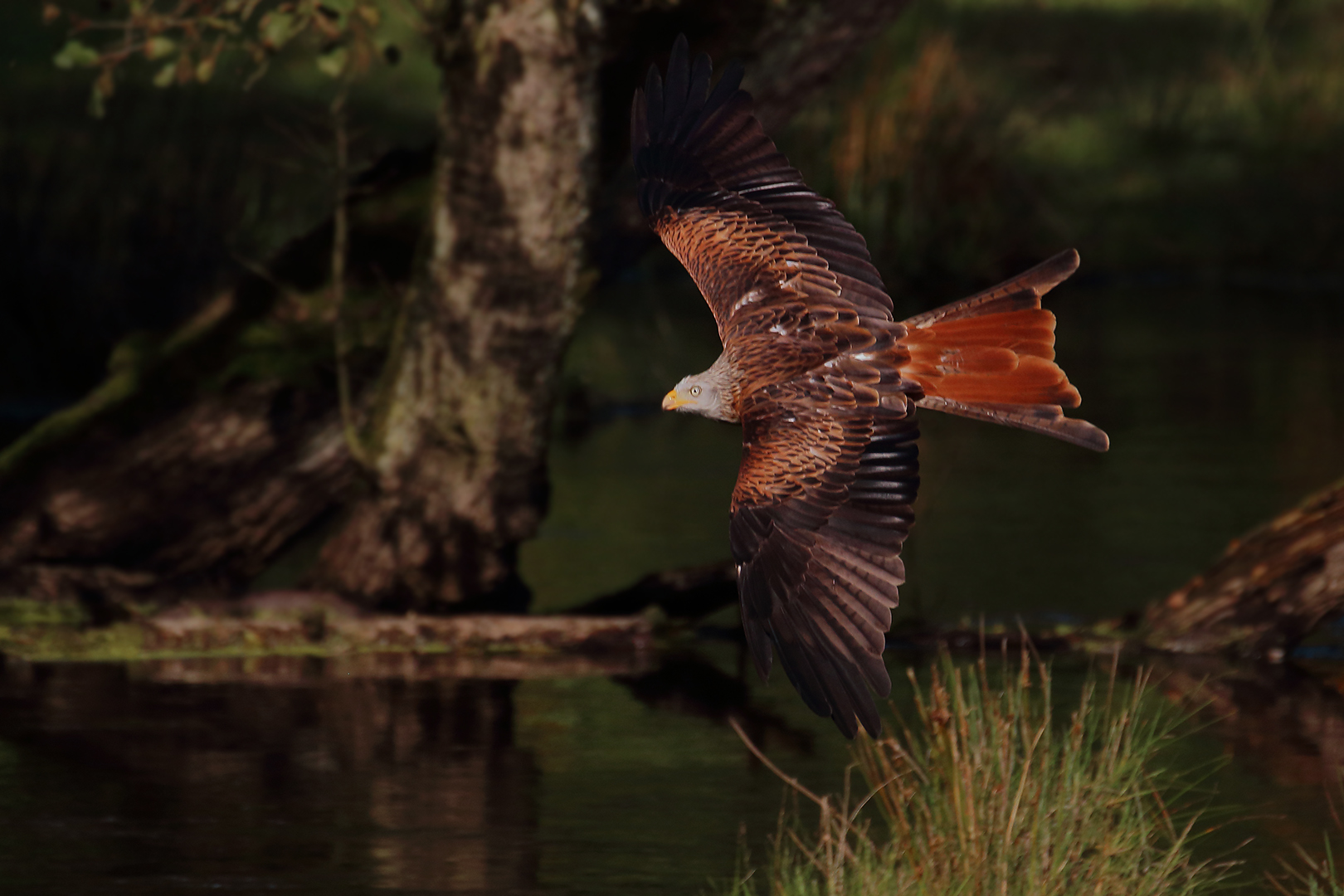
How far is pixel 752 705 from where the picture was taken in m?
9.19

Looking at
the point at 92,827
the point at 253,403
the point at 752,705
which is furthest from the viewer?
the point at 253,403

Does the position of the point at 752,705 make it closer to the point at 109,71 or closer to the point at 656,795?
the point at 656,795

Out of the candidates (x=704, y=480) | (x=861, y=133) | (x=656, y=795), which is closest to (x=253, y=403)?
(x=656, y=795)

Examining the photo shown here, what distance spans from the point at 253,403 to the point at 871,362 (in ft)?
15.2

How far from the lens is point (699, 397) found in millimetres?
6395

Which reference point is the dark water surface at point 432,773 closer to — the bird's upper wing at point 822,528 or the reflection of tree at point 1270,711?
the reflection of tree at point 1270,711

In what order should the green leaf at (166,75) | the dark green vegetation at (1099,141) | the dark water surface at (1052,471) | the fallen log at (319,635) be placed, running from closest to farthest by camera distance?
the green leaf at (166,75) < the fallen log at (319,635) < the dark water surface at (1052,471) < the dark green vegetation at (1099,141)

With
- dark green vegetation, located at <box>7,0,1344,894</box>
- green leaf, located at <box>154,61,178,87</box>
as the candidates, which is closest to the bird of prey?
dark green vegetation, located at <box>7,0,1344,894</box>

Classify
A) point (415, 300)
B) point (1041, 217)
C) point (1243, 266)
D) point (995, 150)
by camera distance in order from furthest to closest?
point (1243, 266)
point (1041, 217)
point (995, 150)
point (415, 300)

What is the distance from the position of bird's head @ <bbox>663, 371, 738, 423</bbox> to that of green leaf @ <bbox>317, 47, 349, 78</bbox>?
2919 millimetres

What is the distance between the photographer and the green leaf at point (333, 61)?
8953mm

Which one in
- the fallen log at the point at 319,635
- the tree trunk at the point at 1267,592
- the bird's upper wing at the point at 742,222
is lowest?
the fallen log at the point at 319,635

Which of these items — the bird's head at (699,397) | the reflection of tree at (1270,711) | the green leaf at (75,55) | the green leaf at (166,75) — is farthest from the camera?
the green leaf at (166,75)

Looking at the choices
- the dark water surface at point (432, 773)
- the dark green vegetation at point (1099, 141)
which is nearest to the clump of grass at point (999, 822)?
the dark water surface at point (432, 773)
